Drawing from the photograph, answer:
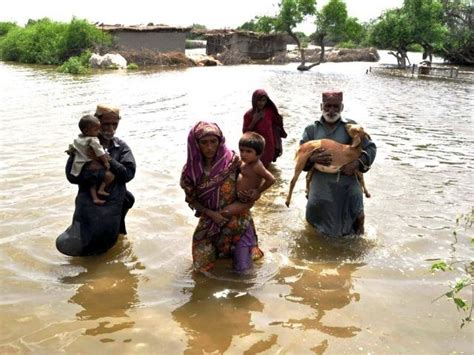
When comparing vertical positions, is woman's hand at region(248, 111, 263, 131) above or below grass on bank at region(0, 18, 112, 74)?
below

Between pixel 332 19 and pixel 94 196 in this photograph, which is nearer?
pixel 94 196

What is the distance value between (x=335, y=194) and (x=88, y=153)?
2295 millimetres

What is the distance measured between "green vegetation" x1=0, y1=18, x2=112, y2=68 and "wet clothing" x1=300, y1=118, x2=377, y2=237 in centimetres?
3162

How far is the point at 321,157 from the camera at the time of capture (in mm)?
4480

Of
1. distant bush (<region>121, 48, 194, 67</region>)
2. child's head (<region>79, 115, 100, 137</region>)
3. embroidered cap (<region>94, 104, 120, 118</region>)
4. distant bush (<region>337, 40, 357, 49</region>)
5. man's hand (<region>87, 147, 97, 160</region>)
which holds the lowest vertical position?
man's hand (<region>87, 147, 97, 160</region>)

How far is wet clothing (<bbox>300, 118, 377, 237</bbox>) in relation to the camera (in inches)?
180

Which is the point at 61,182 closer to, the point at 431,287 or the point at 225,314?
the point at 225,314

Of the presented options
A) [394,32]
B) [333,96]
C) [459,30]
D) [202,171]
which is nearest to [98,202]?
[202,171]

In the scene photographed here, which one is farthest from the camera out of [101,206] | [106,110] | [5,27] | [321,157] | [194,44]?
[194,44]

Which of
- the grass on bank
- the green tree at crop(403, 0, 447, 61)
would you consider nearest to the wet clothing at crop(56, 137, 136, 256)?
the grass on bank

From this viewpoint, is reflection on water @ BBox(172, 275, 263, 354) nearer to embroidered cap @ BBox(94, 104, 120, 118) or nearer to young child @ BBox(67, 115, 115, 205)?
young child @ BBox(67, 115, 115, 205)

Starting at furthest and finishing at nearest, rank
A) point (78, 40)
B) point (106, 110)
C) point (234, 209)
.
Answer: point (78, 40) < point (106, 110) < point (234, 209)

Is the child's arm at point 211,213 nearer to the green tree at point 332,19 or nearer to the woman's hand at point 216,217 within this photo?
the woman's hand at point 216,217

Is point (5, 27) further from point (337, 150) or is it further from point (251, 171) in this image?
point (251, 171)
